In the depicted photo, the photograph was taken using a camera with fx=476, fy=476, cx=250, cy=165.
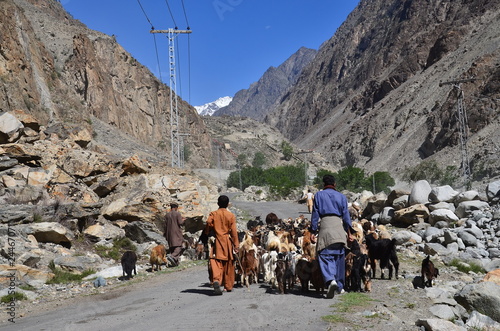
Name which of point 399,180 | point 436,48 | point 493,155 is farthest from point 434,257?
point 436,48

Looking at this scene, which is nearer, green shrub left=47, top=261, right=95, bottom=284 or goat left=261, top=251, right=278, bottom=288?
goat left=261, top=251, right=278, bottom=288

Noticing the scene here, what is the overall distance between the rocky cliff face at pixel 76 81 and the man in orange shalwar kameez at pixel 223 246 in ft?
65.1

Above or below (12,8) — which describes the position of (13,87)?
below

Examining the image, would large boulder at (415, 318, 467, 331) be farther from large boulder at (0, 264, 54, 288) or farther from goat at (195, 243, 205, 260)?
goat at (195, 243, 205, 260)

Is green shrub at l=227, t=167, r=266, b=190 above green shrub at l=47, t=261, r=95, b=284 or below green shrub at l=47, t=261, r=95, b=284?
above

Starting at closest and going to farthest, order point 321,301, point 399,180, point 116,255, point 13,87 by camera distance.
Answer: point 321,301
point 116,255
point 13,87
point 399,180

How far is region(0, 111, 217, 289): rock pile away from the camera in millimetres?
11820

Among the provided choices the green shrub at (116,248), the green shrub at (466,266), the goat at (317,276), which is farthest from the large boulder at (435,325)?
the green shrub at (116,248)

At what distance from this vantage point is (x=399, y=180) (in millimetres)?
71875

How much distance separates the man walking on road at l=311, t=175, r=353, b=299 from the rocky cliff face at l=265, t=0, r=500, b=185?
1890 inches

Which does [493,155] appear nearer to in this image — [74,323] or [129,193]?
[129,193]

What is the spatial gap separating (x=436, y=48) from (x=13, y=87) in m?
95.4

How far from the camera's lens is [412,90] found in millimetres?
98875

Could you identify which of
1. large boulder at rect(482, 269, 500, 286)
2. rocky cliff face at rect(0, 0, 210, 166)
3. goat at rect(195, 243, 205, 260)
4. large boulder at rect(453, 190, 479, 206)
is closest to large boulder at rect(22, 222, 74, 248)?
goat at rect(195, 243, 205, 260)
